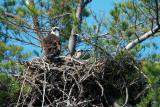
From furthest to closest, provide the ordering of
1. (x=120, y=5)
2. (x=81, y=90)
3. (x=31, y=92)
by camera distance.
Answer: (x=120, y=5)
(x=31, y=92)
(x=81, y=90)

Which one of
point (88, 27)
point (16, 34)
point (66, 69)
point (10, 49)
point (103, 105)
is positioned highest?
point (16, 34)

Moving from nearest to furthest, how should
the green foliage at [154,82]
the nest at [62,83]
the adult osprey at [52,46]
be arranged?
the green foliage at [154,82]
the nest at [62,83]
the adult osprey at [52,46]

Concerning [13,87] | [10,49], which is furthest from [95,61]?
[10,49]

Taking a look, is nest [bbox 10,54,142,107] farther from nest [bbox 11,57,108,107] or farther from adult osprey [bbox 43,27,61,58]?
adult osprey [bbox 43,27,61,58]

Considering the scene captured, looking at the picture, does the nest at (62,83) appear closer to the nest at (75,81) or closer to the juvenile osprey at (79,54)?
the nest at (75,81)

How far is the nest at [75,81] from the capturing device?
4539 millimetres

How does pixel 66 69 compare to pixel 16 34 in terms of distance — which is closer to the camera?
pixel 66 69

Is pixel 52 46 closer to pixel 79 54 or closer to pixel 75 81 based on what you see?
pixel 79 54

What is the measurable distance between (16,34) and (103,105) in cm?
309

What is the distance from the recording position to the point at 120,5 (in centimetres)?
542

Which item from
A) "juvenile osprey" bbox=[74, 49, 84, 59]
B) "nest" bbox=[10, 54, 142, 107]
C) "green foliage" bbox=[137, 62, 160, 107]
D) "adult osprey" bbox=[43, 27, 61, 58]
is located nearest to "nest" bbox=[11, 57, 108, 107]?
"nest" bbox=[10, 54, 142, 107]

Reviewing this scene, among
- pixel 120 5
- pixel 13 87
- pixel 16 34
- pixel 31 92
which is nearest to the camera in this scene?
pixel 13 87

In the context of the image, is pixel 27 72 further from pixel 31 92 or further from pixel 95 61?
pixel 95 61

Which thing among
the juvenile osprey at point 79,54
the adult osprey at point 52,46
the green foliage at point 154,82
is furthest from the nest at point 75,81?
the green foliage at point 154,82
